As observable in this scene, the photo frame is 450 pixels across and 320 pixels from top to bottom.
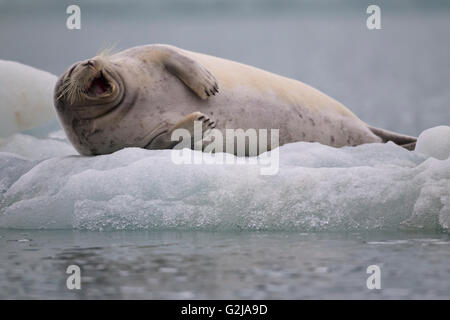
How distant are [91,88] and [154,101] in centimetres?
40

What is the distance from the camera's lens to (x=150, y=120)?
526cm

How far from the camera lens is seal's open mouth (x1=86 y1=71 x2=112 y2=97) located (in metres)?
5.24

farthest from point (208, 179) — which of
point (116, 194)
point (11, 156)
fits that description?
point (11, 156)

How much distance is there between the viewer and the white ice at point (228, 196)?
13.5 feet

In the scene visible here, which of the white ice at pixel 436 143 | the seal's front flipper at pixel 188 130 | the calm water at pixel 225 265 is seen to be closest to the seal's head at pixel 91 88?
the seal's front flipper at pixel 188 130

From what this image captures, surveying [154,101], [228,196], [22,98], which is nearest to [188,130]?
[154,101]

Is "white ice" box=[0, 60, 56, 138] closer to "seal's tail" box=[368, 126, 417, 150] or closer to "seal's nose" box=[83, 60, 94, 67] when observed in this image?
"seal's nose" box=[83, 60, 94, 67]

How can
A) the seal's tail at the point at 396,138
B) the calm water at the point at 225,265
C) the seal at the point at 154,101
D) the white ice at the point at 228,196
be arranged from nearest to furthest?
the calm water at the point at 225,265
the white ice at the point at 228,196
the seal at the point at 154,101
the seal's tail at the point at 396,138

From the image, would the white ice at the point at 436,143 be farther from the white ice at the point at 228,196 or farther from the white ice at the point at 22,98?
the white ice at the point at 22,98

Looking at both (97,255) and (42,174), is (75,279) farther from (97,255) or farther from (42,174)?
(42,174)
